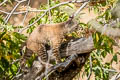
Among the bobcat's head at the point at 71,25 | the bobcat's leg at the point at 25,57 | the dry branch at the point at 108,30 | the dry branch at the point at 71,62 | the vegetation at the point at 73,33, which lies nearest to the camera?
the dry branch at the point at 108,30

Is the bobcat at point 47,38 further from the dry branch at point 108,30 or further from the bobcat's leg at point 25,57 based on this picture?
the dry branch at point 108,30

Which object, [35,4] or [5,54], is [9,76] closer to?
[5,54]

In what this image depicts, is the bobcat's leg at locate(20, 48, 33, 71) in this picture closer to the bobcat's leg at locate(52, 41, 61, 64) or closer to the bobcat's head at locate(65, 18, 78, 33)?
the bobcat's leg at locate(52, 41, 61, 64)

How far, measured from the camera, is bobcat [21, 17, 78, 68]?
5363mm

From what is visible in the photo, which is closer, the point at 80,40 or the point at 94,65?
the point at 80,40

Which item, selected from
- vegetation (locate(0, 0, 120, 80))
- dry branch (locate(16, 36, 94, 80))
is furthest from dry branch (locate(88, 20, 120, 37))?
dry branch (locate(16, 36, 94, 80))

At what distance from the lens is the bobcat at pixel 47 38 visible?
5363 millimetres

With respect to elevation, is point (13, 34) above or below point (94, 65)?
above

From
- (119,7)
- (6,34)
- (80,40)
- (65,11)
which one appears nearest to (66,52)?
(80,40)

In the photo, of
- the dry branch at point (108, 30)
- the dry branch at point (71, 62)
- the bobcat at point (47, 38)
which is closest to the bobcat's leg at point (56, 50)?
the bobcat at point (47, 38)

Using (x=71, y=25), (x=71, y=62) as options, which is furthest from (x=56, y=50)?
(x=71, y=62)

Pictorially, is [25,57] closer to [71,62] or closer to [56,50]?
[56,50]

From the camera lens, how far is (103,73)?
5574 mm

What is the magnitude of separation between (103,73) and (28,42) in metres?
1.49
